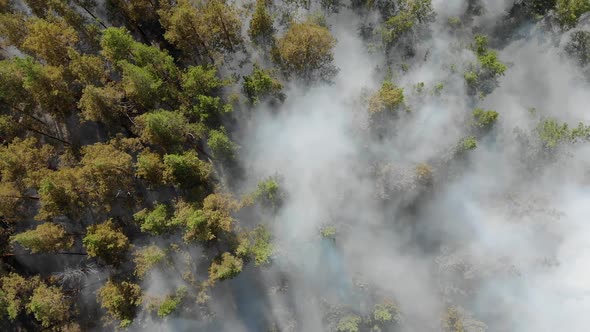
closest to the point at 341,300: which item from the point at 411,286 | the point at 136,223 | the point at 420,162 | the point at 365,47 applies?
the point at 411,286

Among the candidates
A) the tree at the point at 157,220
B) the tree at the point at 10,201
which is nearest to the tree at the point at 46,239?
the tree at the point at 10,201

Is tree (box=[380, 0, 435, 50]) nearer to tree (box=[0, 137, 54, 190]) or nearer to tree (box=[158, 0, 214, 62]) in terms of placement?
tree (box=[158, 0, 214, 62])

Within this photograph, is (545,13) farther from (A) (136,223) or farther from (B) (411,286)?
(A) (136,223)

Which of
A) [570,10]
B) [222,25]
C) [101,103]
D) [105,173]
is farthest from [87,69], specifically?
[570,10]

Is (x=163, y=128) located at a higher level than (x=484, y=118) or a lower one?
lower

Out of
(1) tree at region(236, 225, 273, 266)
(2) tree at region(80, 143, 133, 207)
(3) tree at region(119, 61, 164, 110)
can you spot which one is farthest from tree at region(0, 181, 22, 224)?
(1) tree at region(236, 225, 273, 266)

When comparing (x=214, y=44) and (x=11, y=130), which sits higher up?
(x=214, y=44)

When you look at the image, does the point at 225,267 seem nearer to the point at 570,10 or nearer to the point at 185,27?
the point at 185,27
